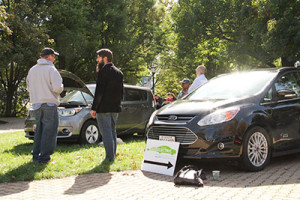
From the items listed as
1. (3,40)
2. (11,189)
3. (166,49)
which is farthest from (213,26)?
(11,189)

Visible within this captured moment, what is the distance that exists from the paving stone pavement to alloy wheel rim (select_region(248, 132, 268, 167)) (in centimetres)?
20

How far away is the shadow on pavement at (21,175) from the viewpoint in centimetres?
493

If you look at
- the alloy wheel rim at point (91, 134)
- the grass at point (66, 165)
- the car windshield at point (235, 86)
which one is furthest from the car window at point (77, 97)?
the car windshield at point (235, 86)

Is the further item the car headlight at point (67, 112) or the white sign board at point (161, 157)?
the car headlight at point (67, 112)

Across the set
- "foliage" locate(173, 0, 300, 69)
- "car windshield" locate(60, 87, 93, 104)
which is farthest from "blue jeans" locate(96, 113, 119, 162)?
"foliage" locate(173, 0, 300, 69)

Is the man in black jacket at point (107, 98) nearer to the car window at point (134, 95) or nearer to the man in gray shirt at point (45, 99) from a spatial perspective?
the man in gray shirt at point (45, 99)

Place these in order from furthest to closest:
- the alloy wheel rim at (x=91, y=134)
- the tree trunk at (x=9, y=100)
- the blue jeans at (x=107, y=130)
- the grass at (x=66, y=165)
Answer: the tree trunk at (x=9, y=100) → the alloy wheel rim at (x=91, y=134) → the blue jeans at (x=107, y=130) → the grass at (x=66, y=165)

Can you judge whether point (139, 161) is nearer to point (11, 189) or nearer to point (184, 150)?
point (184, 150)

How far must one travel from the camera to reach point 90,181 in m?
5.48

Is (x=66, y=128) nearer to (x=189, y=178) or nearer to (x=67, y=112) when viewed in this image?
(x=67, y=112)

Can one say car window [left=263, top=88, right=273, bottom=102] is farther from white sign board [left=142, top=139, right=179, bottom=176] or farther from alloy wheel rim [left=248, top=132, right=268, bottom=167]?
white sign board [left=142, top=139, right=179, bottom=176]

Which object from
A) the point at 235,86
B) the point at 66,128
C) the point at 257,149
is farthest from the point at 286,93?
the point at 66,128

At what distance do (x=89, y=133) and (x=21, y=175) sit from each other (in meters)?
4.11

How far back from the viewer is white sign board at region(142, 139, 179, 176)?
19.4 ft
